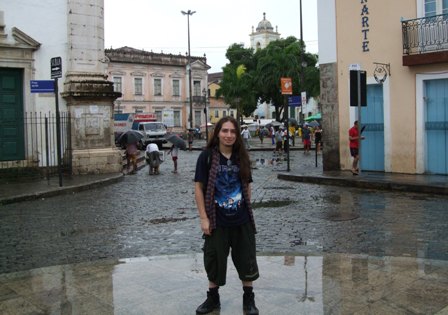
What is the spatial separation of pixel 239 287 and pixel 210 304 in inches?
27.6

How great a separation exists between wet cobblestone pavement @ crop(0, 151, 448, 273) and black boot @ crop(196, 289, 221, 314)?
7.38ft

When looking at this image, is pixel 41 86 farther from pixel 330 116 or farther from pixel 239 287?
pixel 239 287

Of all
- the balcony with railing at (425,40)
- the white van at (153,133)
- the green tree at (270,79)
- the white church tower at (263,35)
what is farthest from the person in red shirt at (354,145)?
the white church tower at (263,35)

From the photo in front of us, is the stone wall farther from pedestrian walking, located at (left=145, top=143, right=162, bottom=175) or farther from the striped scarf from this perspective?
the striped scarf

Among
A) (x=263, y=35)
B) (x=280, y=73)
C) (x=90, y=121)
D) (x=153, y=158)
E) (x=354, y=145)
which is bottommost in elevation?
(x=153, y=158)

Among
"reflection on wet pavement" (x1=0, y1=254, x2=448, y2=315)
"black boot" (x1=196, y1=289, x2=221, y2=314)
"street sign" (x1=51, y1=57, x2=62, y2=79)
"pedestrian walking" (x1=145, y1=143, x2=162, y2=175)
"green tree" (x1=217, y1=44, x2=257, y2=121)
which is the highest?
"green tree" (x1=217, y1=44, x2=257, y2=121)

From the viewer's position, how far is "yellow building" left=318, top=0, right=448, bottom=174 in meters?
14.0

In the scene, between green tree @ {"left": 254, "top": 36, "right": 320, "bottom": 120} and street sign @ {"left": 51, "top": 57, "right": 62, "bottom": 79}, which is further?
green tree @ {"left": 254, "top": 36, "right": 320, "bottom": 120}

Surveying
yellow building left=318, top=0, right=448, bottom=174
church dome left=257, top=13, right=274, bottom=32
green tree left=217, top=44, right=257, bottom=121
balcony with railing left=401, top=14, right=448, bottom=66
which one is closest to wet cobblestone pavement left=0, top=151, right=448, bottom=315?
yellow building left=318, top=0, right=448, bottom=174

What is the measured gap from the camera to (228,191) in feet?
14.4

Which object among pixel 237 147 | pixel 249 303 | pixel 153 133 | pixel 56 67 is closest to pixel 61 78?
pixel 56 67

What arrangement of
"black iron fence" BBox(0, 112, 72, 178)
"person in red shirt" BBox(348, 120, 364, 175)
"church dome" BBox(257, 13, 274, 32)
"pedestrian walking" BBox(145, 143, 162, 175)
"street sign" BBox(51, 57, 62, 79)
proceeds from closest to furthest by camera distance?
"street sign" BBox(51, 57, 62, 79), "person in red shirt" BBox(348, 120, 364, 175), "black iron fence" BBox(0, 112, 72, 178), "pedestrian walking" BBox(145, 143, 162, 175), "church dome" BBox(257, 13, 274, 32)

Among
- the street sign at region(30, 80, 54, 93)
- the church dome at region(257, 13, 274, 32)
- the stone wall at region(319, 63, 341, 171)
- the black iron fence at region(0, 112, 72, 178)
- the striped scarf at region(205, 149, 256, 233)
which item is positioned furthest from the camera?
the church dome at region(257, 13, 274, 32)

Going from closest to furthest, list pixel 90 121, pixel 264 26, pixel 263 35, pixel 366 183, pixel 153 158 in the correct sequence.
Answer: pixel 366 183, pixel 90 121, pixel 153 158, pixel 263 35, pixel 264 26
